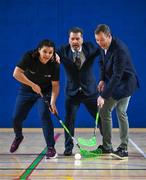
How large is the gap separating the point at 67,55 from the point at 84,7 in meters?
3.41

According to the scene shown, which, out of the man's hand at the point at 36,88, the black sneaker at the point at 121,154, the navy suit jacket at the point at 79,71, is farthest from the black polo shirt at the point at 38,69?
the black sneaker at the point at 121,154

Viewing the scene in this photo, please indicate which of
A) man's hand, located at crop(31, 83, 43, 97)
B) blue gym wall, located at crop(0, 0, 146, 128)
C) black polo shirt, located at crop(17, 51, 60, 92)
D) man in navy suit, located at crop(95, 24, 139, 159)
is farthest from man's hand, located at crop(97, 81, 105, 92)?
blue gym wall, located at crop(0, 0, 146, 128)

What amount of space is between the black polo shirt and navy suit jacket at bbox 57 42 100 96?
0.23 m

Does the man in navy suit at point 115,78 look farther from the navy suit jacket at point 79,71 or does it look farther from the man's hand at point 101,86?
the navy suit jacket at point 79,71

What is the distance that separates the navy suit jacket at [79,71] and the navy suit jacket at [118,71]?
252 millimetres

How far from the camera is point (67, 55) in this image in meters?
4.48

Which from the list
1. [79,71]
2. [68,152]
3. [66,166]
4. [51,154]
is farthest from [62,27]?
[66,166]

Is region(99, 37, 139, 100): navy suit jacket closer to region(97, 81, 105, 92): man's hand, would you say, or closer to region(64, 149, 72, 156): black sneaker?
region(97, 81, 105, 92): man's hand

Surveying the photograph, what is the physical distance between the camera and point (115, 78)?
4086mm

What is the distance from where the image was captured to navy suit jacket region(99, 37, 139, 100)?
4094 millimetres

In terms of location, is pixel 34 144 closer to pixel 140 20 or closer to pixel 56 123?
pixel 56 123

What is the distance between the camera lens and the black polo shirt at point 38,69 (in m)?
4.25

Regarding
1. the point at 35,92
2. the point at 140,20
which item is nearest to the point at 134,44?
the point at 140,20

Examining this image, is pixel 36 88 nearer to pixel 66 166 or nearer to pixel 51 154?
pixel 51 154
